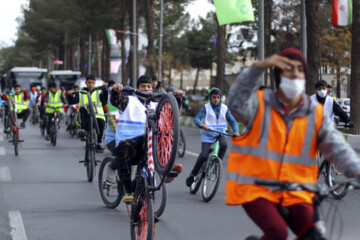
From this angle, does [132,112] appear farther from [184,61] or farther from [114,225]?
[184,61]

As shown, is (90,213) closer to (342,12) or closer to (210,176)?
(210,176)

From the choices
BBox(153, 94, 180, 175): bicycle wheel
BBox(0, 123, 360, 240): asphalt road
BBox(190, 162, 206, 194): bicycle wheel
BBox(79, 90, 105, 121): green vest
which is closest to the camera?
BBox(153, 94, 180, 175): bicycle wheel

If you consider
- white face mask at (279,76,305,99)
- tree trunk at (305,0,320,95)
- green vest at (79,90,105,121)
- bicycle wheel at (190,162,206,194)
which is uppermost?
tree trunk at (305,0,320,95)

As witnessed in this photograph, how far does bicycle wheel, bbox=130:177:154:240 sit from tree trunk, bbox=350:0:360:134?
14490 mm

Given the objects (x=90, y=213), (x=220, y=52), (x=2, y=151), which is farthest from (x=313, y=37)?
(x=90, y=213)

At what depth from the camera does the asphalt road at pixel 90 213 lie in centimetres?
691

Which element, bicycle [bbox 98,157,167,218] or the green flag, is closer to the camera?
bicycle [bbox 98,157,167,218]

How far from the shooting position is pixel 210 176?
30.5 ft

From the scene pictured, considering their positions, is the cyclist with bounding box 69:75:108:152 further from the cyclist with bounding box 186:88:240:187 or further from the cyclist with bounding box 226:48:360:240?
the cyclist with bounding box 226:48:360:240

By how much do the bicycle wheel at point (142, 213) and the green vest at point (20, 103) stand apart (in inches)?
486

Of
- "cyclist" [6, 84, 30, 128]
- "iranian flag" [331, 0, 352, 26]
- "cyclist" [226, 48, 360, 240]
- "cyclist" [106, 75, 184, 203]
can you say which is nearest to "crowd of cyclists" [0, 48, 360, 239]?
"cyclist" [226, 48, 360, 240]

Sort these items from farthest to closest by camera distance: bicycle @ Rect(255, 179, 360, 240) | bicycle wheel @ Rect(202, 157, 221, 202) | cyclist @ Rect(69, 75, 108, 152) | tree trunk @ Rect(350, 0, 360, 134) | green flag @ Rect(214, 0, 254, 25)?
tree trunk @ Rect(350, 0, 360, 134) < green flag @ Rect(214, 0, 254, 25) < cyclist @ Rect(69, 75, 108, 152) < bicycle wheel @ Rect(202, 157, 221, 202) < bicycle @ Rect(255, 179, 360, 240)

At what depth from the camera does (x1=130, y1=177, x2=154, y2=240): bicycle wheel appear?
5777 millimetres

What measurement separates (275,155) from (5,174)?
30.0 feet
